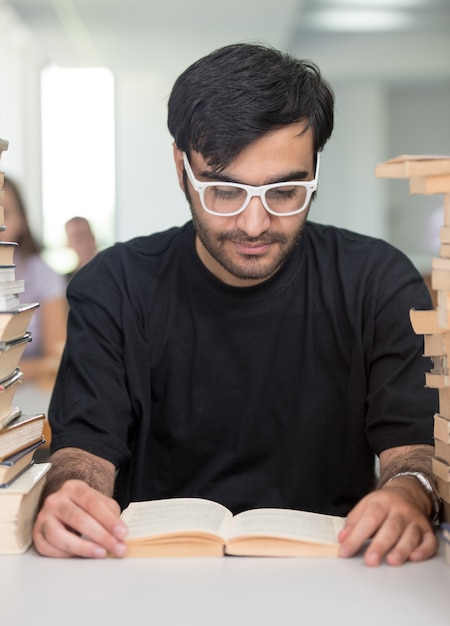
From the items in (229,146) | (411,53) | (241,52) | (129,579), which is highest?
(411,53)

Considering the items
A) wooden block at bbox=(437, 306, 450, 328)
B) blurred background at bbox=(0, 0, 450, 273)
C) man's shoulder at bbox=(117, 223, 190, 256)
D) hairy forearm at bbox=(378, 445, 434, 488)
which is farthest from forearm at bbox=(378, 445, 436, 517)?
blurred background at bbox=(0, 0, 450, 273)

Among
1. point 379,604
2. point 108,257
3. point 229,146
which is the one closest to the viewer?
point 379,604

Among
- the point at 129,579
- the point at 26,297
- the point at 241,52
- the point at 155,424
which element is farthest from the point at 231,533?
the point at 26,297

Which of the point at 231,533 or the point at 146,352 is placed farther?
the point at 146,352

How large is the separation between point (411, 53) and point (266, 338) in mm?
2652

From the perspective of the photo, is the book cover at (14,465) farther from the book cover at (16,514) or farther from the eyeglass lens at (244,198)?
the eyeglass lens at (244,198)

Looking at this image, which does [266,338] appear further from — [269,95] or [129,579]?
[129,579]

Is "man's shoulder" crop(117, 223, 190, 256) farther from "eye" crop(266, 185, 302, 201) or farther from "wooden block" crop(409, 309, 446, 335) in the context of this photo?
"wooden block" crop(409, 309, 446, 335)

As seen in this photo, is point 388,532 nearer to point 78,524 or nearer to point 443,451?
point 443,451

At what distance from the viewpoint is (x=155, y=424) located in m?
2.02

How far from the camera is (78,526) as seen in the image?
1401 millimetres

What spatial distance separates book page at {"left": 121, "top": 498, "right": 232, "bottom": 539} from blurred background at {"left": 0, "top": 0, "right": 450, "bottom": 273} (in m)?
2.71

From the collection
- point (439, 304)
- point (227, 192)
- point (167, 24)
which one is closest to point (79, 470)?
point (227, 192)

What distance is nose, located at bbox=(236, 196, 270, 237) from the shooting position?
1792mm
